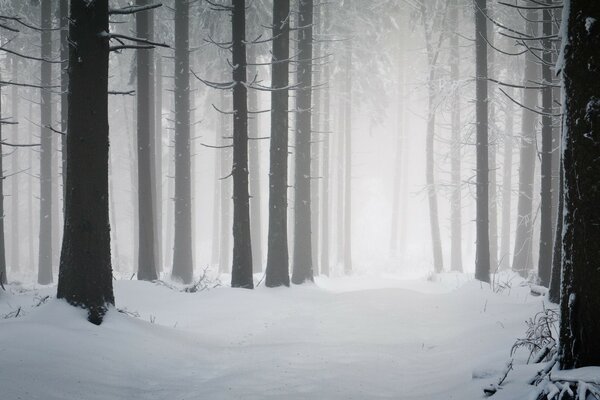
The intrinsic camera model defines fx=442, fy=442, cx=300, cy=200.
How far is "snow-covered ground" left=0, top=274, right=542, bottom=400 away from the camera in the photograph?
13.6 feet

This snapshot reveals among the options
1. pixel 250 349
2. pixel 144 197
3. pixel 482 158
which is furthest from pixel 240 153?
pixel 482 158

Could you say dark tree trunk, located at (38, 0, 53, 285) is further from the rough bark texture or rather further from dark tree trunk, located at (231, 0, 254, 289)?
dark tree trunk, located at (231, 0, 254, 289)

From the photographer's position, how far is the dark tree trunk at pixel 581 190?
320 cm

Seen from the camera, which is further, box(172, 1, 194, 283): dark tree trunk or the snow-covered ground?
box(172, 1, 194, 283): dark tree trunk

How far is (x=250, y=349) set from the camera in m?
5.90

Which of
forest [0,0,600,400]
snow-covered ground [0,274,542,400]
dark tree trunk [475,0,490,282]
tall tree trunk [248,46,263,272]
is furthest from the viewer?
tall tree trunk [248,46,263,272]

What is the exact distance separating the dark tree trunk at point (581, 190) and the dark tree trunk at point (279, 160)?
807cm

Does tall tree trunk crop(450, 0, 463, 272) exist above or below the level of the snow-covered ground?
above

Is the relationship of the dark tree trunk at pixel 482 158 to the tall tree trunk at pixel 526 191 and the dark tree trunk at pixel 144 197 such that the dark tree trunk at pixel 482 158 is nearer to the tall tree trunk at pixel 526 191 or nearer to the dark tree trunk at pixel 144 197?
the tall tree trunk at pixel 526 191

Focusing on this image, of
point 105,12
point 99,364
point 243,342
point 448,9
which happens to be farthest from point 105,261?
point 448,9

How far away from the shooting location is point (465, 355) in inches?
214

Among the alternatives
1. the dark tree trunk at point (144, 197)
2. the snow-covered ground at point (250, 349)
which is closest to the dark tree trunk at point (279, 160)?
the snow-covered ground at point (250, 349)

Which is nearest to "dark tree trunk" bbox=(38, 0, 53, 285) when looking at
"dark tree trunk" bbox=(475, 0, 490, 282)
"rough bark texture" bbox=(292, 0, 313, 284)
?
"rough bark texture" bbox=(292, 0, 313, 284)

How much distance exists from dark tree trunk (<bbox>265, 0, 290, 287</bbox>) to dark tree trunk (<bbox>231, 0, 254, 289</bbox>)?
115 centimetres
